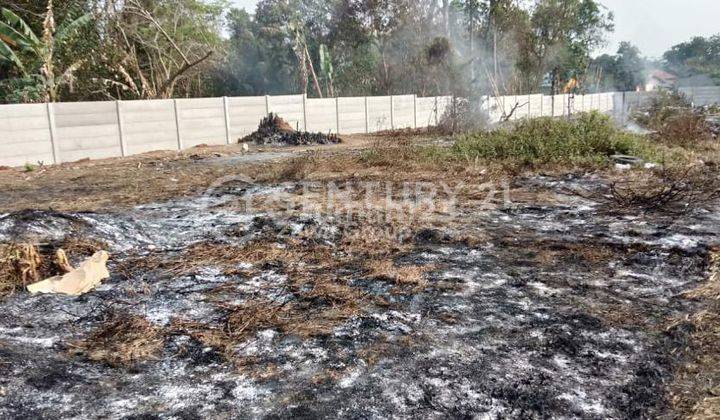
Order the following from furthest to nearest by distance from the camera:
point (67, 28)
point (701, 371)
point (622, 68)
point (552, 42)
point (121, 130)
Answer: point (622, 68)
point (552, 42)
point (67, 28)
point (121, 130)
point (701, 371)

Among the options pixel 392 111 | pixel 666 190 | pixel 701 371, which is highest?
pixel 392 111

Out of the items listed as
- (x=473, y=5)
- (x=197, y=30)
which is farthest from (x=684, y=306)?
(x=473, y=5)

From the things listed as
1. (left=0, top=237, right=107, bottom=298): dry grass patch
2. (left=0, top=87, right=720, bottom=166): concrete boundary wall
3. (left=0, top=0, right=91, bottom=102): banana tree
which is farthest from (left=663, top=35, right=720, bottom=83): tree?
(left=0, top=237, right=107, bottom=298): dry grass patch

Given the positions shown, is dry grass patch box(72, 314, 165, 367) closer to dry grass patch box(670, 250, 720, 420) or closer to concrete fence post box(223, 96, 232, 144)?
dry grass patch box(670, 250, 720, 420)

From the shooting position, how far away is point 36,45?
10.9 metres

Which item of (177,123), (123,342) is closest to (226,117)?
(177,123)

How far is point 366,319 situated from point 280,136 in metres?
11.6

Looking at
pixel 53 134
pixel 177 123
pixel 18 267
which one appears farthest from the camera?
pixel 177 123

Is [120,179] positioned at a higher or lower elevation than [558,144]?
lower

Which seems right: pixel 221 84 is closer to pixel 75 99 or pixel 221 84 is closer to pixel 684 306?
pixel 75 99

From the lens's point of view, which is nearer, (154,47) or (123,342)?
(123,342)

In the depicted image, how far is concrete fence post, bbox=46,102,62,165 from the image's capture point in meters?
10.1

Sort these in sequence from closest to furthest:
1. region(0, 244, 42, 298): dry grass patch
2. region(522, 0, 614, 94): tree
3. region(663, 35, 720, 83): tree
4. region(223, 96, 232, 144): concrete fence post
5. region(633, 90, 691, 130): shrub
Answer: region(0, 244, 42, 298): dry grass patch, region(633, 90, 691, 130): shrub, region(223, 96, 232, 144): concrete fence post, region(522, 0, 614, 94): tree, region(663, 35, 720, 83): tree

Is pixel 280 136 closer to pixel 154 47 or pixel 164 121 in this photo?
pixel 164 121
